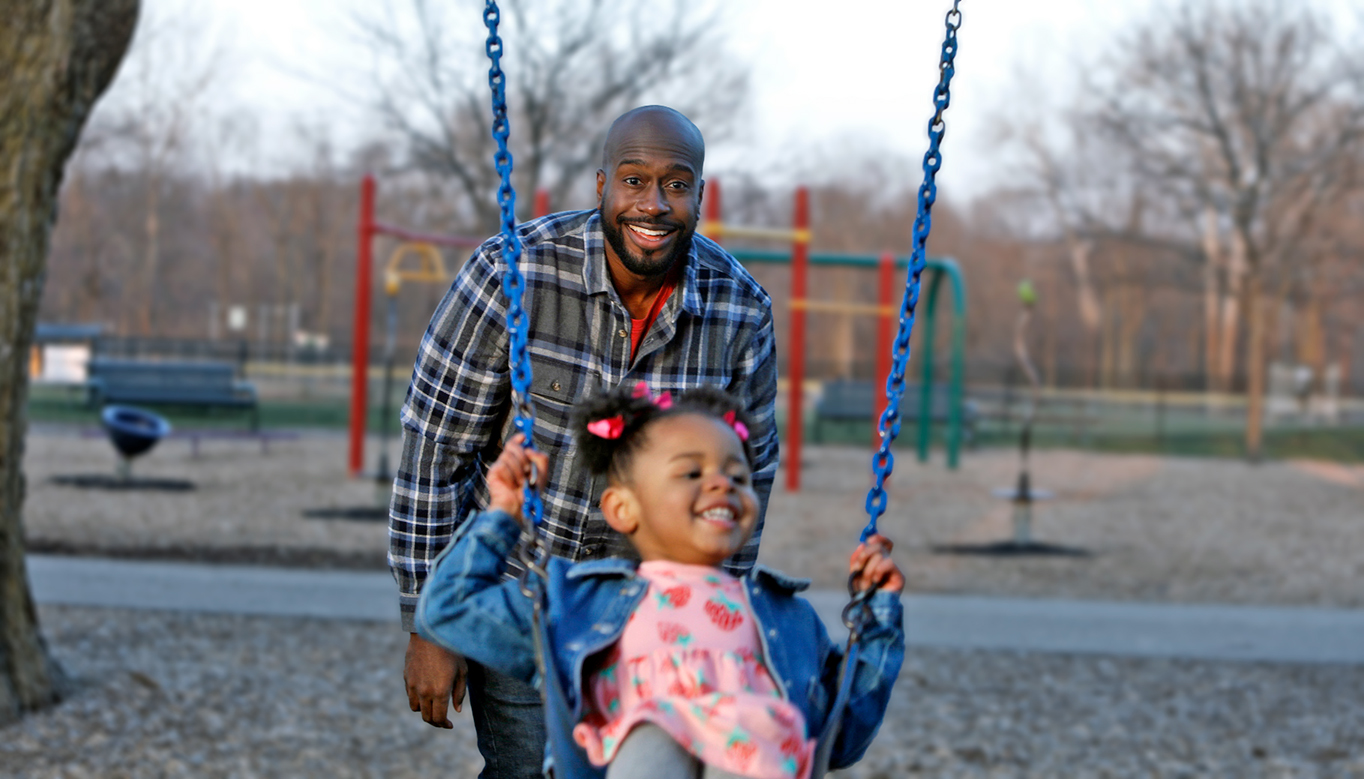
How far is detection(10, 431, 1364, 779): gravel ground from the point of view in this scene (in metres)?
5.14

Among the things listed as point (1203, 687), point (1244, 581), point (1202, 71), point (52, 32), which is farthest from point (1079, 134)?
point (52, 32)

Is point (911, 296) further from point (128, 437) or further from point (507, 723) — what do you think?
point (128, 437)

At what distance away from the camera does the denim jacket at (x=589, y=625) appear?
69.5 inches

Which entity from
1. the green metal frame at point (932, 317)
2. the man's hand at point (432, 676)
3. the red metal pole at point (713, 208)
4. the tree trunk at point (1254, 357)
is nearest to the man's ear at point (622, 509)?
the man's hand at point (432, 676)

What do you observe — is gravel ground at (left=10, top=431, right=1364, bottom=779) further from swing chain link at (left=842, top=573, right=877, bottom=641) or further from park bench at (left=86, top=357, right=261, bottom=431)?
park bench at (left=86, top=357, right=261, bottom=431)

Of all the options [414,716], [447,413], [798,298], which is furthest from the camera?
[798,298]

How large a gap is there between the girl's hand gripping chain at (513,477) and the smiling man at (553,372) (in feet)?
1.26

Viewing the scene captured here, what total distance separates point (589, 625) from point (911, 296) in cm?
73

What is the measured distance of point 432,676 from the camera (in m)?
2.25

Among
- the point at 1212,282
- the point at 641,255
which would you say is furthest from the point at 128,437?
the point at 1212,282

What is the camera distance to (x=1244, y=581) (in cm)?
Result: 966

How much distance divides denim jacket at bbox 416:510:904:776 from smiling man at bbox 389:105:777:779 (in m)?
0.31

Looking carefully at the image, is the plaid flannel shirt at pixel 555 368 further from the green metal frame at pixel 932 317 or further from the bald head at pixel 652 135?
the green metal frame at pixel 932 317

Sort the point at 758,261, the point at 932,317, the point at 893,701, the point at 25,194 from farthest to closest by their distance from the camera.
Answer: the point at 932,317 < the point at 758,261 < the point at 893,701 < the point at 25,194
